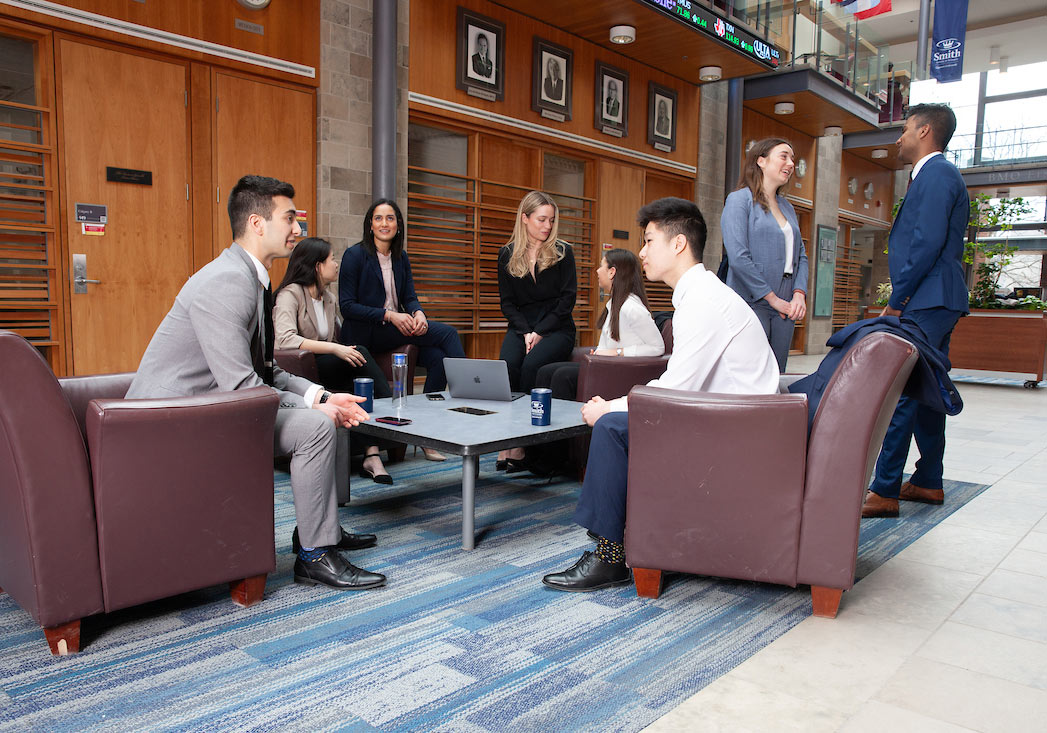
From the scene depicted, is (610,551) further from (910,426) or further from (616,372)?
(910,426)

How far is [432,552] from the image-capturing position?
110 inches

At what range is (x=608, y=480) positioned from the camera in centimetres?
237

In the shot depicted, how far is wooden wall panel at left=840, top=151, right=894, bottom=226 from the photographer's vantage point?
45.6ft

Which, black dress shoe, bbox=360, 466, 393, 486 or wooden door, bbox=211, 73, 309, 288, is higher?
wooden door, bbox=211, 73, 309, 288

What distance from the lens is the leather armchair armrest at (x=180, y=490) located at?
6.31ft

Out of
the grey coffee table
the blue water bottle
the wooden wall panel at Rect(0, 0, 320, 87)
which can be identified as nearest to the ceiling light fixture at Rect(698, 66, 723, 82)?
the wooden wall panel at Rect(0, 0, 320, 87)

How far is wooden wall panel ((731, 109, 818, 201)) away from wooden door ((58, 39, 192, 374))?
24.5ft

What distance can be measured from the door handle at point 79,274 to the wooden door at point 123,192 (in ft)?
0.08

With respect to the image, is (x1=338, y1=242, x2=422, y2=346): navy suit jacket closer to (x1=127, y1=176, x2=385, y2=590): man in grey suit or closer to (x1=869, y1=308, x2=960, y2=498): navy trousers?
(x1=127, y1=176, x2=385, y2=590): man in grey suit

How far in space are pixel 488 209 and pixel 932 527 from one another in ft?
16.9

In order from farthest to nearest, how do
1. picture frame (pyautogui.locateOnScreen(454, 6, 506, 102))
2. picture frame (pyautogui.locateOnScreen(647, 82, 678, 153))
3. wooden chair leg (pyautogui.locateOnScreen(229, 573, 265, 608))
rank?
picture frame (pyautogui.locateOnScreen(647, 82, 678, 153)), picture frame (pyautogui.locateOnScreen(454, 6, 506, 102)), wooden chair leg (pyautogui.locateOnScreen(229, 573, 265, 608))

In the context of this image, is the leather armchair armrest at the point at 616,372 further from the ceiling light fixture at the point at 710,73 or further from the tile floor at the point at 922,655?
the ceiling light fixture at the point at 710,73

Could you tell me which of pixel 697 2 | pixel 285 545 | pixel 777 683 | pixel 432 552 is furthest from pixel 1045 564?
pixel 697 2

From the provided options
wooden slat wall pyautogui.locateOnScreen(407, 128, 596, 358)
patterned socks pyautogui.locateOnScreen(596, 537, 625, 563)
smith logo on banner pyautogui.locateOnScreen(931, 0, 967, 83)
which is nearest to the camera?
patterned socks pyautogui.locateOnScreen(596, 537, 625, 563)
